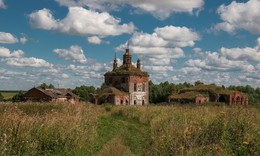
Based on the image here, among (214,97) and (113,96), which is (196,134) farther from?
(214,97)

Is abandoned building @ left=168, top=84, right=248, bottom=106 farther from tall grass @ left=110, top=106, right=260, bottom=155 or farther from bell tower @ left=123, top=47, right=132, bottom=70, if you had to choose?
tall grass @ left=110, top=106, right=260, bottom=155

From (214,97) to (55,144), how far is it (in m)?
55.6

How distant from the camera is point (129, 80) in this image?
66125 millimetres

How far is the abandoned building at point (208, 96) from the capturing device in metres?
60.8

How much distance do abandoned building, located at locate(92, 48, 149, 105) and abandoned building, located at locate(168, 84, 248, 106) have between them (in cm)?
792

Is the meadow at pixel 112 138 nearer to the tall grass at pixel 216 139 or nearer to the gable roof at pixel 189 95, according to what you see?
the tall grass at pixel 216 139

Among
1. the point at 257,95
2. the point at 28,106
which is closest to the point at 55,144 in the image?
the point at 28,106

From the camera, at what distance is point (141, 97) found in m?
69.9

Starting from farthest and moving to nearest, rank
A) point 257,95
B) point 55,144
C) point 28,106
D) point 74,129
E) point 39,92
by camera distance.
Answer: point 257,95, point 39,92, point 28,106, point 74,129, point 55,144

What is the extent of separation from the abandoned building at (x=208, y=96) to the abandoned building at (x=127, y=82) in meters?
7.92

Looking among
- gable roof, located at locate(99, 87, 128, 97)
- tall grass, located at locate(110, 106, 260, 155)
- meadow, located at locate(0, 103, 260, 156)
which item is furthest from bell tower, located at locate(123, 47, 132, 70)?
tall grass, located at locate(110, 106, 260, 155)

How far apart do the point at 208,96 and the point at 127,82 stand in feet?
47.3

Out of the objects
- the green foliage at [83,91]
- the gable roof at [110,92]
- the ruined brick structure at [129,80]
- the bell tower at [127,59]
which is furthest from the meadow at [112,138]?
the green foliage at [83,91]

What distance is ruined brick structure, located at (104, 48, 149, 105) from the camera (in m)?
66.3
